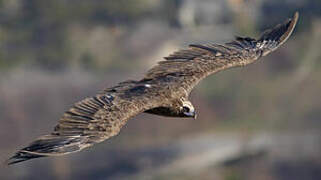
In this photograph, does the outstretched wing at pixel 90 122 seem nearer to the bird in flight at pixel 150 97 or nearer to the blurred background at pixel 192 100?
the bird in flight at pixel 150 97

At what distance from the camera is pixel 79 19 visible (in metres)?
27.3

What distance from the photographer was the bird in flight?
8.98 meters

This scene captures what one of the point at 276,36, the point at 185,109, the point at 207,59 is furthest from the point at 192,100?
the point at 185,109

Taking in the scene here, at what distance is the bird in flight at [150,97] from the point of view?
8.98 metres

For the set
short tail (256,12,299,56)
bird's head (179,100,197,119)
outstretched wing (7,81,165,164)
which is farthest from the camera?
short tail (256,12,299,56)

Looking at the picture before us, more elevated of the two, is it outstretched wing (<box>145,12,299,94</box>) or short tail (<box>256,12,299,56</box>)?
short tail (<box>256,12,299,56</box>)

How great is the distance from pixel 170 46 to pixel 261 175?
3.37m

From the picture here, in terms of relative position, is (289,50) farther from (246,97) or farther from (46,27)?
(46,27)

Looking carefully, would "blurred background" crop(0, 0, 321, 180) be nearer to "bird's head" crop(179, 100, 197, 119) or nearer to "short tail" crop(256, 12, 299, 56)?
"short tail" crop(256, 12, 299, 56)

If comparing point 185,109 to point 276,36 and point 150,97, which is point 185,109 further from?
point 276,36

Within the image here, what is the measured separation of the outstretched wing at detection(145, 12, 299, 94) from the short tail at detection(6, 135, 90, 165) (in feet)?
6.29

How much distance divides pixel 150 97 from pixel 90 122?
106cm

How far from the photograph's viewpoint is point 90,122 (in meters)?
9.31

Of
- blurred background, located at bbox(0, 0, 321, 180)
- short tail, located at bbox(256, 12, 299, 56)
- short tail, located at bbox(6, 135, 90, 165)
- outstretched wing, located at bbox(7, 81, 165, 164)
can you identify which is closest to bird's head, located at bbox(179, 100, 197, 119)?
outstretched wing, located at bbox(7, 81, 165, 164)
